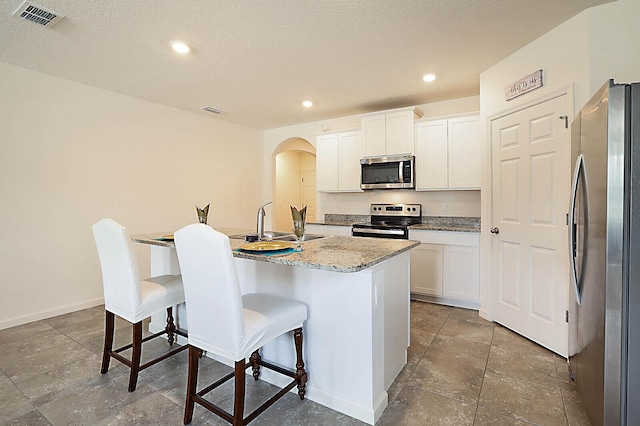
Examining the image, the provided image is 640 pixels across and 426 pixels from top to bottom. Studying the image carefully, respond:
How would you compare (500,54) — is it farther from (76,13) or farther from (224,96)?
(76,13)

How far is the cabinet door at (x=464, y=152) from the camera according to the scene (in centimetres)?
366

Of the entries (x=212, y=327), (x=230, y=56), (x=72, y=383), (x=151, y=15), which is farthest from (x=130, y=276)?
(x=230, y=56)

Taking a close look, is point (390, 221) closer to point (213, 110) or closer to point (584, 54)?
point (584, 54)

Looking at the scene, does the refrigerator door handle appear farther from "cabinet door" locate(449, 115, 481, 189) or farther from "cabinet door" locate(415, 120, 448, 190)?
"cabinet door" locate(415, 120, 448, 190)

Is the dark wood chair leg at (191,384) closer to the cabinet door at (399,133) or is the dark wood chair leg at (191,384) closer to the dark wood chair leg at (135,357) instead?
the dark wood chair leg at (135,357)

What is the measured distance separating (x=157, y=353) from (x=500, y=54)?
3839mm

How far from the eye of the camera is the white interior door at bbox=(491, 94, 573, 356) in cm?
240

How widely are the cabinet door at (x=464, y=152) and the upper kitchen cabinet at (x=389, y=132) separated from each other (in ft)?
1.60

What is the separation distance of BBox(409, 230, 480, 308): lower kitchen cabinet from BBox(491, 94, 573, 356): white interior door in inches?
13.0

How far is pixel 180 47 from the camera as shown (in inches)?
105

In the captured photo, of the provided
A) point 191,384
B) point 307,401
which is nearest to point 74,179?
point 191,384

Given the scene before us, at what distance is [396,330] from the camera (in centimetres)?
206

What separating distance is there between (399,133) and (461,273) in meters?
1.85

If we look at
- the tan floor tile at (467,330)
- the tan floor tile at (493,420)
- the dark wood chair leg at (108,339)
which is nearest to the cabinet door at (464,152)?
the tan floor tile at (467,330)
